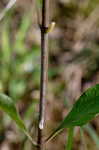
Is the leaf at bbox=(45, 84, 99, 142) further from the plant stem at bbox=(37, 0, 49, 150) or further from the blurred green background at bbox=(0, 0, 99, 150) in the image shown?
the blurred green background at bbox=(0, 0, 99, 150)

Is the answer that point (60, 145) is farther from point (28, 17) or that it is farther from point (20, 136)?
point (28, 17)

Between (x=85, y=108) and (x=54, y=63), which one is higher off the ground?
(x=85, y=108)

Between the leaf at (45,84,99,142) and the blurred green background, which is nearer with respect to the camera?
the leaf at (45,84,99,142)

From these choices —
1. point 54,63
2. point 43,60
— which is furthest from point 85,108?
A: point 54,63

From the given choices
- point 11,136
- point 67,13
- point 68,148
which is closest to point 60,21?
point 67,13

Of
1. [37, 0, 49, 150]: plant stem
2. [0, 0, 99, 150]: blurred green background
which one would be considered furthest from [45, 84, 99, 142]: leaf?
[0, 0, 99, 150]: blurred green background

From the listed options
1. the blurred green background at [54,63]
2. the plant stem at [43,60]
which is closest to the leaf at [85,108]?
the plant stem at [43,60]

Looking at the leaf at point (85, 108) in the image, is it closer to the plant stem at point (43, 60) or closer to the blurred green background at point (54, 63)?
the plant stem at point (43, 60)

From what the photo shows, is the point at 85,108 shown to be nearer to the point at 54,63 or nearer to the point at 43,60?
the point at 43,60
